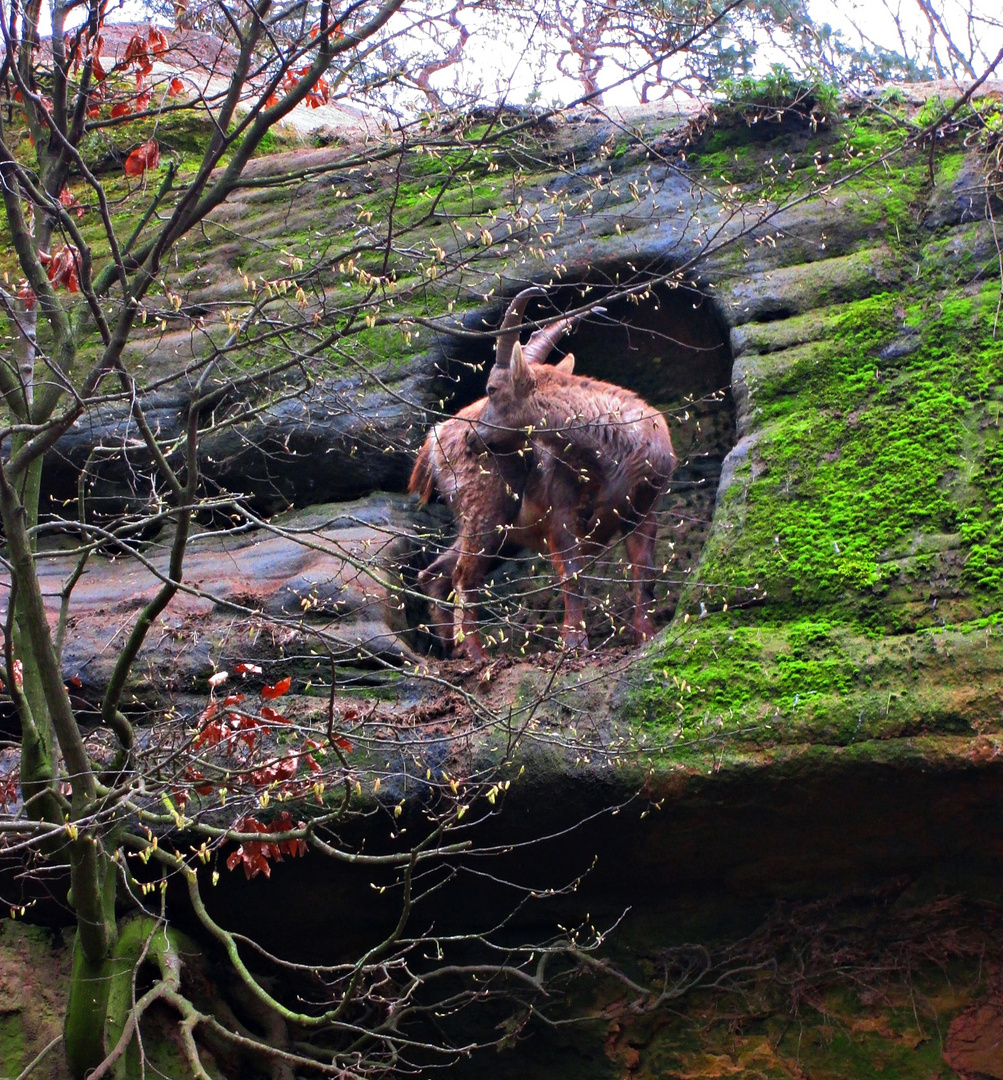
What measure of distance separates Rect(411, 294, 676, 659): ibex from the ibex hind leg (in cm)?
1

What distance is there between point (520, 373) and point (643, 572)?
161 centimetres

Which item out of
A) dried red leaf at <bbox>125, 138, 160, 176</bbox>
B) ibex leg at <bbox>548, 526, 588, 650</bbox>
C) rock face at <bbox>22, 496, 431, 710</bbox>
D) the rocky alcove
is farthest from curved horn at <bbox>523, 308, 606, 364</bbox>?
dried red leaf at <bbox>125, 138, 160, 176</bbox>

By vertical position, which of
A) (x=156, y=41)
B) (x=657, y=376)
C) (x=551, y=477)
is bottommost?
(x=551, y=477)

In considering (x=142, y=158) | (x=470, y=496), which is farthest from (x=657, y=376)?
(x=142, y=158)

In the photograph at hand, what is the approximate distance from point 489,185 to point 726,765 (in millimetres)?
5865

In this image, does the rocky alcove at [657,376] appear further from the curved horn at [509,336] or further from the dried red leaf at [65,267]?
the dried red leaf at [65,267]

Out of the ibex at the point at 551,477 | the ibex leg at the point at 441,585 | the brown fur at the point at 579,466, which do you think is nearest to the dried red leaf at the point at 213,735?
the ibex at the point at 551,477

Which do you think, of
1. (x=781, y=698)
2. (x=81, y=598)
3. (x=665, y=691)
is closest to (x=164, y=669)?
(x=81, y=598)

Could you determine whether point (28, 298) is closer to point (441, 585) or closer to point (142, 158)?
point (142, 158)

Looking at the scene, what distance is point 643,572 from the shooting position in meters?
7.45

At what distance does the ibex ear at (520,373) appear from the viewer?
756cm

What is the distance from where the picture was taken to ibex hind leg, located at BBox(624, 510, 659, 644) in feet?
23.7

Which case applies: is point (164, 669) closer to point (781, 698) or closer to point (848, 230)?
point (781, 698)

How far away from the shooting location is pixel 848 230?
8.11 m
